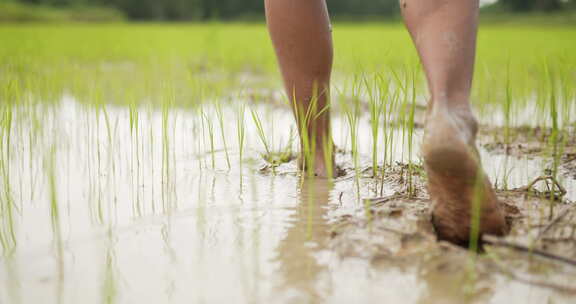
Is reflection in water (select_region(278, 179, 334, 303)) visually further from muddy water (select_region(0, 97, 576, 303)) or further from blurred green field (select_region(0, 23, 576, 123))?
blurred green field (select_region(0, 23, 576, 123))

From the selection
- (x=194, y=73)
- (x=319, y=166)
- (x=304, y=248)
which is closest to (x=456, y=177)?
(x=304, y=248)

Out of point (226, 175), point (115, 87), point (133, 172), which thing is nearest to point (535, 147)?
point (226, 175)

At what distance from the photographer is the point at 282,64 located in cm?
118

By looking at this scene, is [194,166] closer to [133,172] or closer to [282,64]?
[133,172]

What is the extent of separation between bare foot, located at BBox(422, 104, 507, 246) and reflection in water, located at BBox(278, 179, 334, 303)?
21 centimetres

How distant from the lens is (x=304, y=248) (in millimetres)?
761

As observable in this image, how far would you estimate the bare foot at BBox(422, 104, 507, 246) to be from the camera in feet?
2.26

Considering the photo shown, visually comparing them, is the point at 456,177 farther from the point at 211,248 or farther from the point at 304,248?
the point at 211,248

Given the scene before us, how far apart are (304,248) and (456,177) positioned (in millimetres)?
271

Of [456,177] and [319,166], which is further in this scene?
[319,166]

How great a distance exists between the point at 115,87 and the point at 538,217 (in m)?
2.32

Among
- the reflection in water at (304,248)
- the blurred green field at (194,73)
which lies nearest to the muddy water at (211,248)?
the reflection in water at (304,248)

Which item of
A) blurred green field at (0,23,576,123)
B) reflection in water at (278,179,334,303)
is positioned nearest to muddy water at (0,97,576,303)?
reflection in water at (278,179,334,303)

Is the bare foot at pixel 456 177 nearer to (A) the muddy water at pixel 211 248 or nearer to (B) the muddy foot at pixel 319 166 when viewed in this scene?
(A) the muddy water at pixel 211 248
